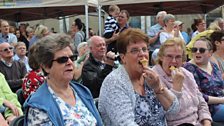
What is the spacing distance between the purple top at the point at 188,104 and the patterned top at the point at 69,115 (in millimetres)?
914

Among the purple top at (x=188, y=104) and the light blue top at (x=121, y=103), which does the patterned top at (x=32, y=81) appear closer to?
the purple top at (x=188, y=104)

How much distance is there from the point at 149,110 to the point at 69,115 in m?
0.72

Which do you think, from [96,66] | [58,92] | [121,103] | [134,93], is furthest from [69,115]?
[96,66]

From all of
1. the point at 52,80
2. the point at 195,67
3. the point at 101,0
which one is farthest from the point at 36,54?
the point at 101,0

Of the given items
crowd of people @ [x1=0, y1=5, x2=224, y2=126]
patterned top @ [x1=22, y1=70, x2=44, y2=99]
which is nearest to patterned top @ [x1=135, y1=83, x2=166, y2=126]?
crowd of people @ [x1=0, y1=5, x2=224, y2=126]

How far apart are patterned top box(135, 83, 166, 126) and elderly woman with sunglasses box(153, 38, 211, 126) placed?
41 centimetres

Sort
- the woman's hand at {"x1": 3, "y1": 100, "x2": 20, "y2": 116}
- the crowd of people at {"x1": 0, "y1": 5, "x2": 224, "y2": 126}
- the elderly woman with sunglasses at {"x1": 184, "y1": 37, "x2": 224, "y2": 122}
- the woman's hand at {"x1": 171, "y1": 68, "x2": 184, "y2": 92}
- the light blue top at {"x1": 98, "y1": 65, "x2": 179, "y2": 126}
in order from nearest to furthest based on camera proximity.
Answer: the crowd of people at {"x1": 0, "y1": 5, "x2": 224, "y2": 126}, the light blue top at {"x1": 98, "y1": 65, "x2": 179, "y2": 126}, the woman's hand at {"x1": 171, "y1": 68, "x2": 184, "y2": 92}, the elderly woman with sunglasses at {"x1": 184, "y1": 37, "x2": 224, "y2": 122}, the woman's hand at {"x1": 3, "y1": 100, "x2": 20, "y2": 116}

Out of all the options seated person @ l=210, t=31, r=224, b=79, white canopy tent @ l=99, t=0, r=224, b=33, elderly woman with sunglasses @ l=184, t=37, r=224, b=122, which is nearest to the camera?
elderly woman with sunglasses @ l=184, t=37, r=224, b=122

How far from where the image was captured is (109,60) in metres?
4.38

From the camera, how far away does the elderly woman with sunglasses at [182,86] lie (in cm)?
368

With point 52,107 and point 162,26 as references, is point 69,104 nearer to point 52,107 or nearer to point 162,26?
point 52,107

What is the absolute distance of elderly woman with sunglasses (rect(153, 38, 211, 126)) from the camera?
3682mm

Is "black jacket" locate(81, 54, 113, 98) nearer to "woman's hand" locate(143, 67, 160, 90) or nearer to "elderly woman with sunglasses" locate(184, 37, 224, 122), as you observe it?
"elderly woman with sunglasses" locate(184, 37, 224, 122)

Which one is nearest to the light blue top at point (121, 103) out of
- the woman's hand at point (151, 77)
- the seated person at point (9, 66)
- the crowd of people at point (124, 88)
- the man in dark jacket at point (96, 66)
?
the crowd of people at point (124, 88)
